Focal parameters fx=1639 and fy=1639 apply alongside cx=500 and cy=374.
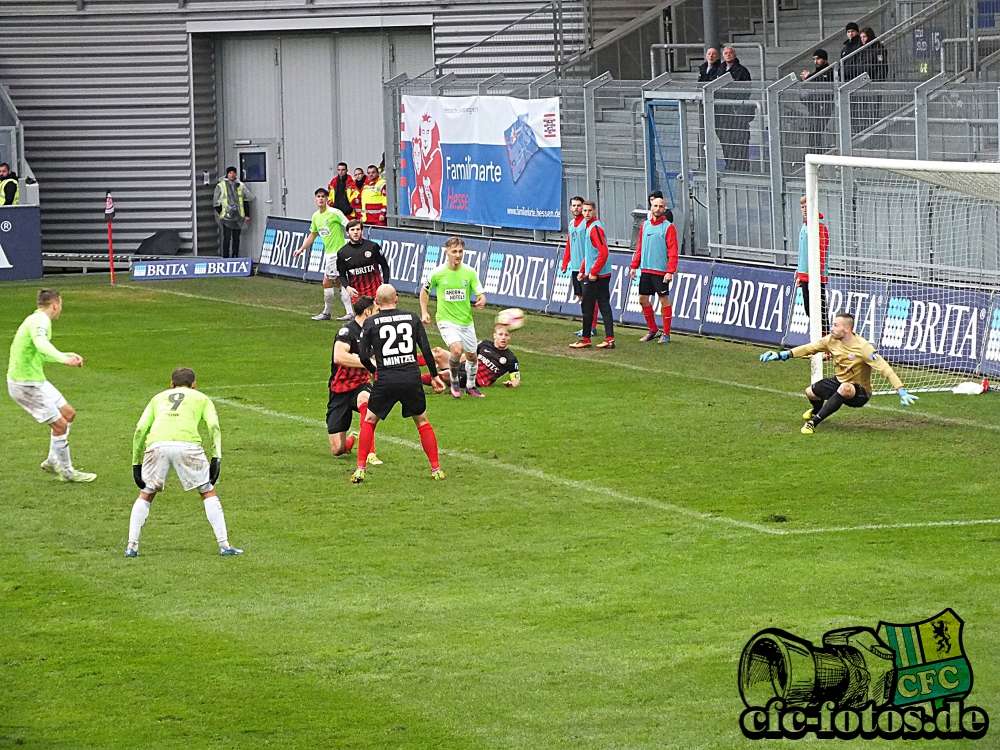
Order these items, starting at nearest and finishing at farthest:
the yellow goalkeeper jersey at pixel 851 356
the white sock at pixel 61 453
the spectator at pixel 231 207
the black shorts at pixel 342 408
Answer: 1. the white sock at pixel 61 453
2. the black shorts at pixel 342 408
3. the yellow goalkeeper jersey at pixel 851 356
4. the spectator at pixel 231 207

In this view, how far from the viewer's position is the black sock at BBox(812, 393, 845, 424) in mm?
17781

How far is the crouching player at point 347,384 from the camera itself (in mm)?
16203

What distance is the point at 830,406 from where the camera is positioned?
17797 mm

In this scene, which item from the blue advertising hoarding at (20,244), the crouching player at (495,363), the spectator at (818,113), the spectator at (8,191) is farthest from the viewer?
the spectator at (8,191)

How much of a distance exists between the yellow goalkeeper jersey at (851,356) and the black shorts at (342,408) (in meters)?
4.74

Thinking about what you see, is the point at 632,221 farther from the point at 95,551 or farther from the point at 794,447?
the point at 95,551

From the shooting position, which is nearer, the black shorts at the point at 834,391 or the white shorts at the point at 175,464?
the white shorts at the point at 175,464

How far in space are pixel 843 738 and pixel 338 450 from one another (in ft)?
29.9

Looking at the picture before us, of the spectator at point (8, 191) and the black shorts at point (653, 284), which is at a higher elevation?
the spectator at point (8, 191)

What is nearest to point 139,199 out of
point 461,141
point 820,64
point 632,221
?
point 461,141

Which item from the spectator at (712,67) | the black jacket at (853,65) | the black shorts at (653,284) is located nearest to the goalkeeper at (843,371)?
the black shorts at (653,284)

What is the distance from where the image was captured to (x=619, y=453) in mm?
17031

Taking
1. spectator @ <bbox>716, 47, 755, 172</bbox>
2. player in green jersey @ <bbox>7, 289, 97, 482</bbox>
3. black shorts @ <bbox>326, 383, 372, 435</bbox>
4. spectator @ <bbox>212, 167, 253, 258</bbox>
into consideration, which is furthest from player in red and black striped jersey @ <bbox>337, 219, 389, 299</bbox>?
spectator @ <bbox>212, 167, 253, 258</bbox>

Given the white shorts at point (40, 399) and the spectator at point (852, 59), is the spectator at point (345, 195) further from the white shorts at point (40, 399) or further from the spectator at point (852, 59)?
the white shorts at point (40, 399)
